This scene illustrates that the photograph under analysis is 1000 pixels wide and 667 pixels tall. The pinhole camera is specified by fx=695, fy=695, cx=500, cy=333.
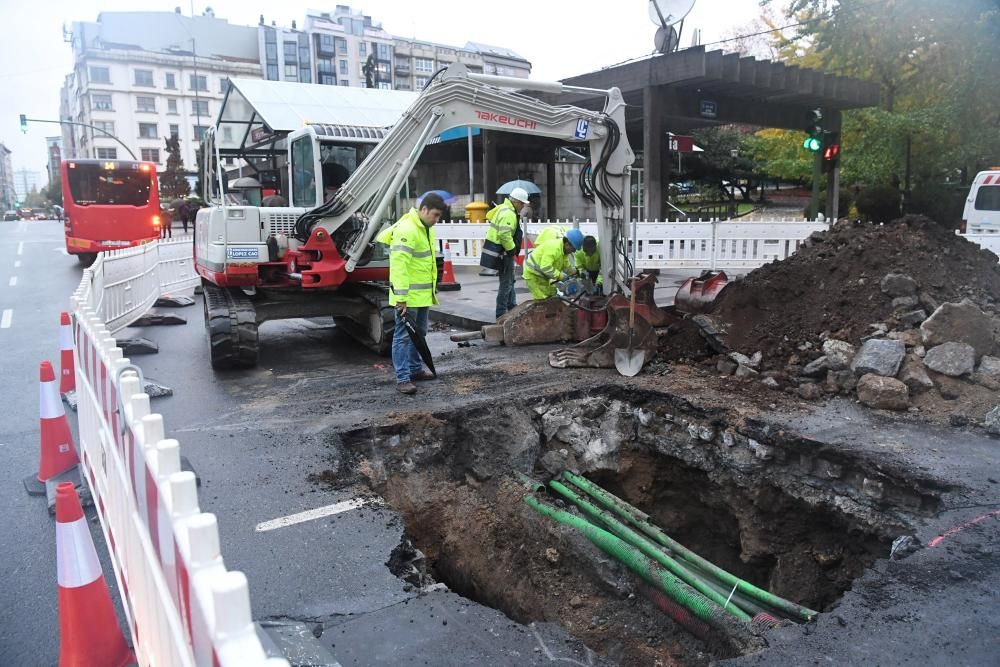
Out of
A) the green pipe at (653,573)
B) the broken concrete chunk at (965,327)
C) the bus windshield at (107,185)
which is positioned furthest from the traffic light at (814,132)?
the bus windshield at (107,185)

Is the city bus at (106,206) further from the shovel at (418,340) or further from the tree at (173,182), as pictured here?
the tree at (173,182)

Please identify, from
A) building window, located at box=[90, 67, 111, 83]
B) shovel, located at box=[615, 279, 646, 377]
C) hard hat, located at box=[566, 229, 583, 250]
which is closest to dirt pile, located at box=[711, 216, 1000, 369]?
shovel, located at box=[615, 279, 646, 377]

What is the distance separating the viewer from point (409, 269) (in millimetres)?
6605

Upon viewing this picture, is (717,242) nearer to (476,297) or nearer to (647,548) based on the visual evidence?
(476,297)

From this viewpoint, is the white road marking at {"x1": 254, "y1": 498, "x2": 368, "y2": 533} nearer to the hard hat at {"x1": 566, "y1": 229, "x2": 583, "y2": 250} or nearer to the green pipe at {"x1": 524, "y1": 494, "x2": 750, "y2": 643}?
the green pipe at {"x1": 524, "y1": 494, "x2": 750, "y2": 643}

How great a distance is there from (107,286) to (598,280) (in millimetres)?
6616

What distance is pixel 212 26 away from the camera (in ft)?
271

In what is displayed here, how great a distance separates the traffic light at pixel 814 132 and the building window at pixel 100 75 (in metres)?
78.0

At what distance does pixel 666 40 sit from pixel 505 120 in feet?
32.8

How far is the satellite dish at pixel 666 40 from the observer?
15367 millimetres

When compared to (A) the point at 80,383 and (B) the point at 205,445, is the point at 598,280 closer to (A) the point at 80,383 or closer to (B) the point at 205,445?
(B) the point at 205,445

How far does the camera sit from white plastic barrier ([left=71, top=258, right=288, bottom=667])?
1.38 meters

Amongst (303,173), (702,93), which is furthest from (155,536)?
(702,93)

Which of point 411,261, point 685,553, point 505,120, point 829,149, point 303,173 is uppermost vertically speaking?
point 829,149
